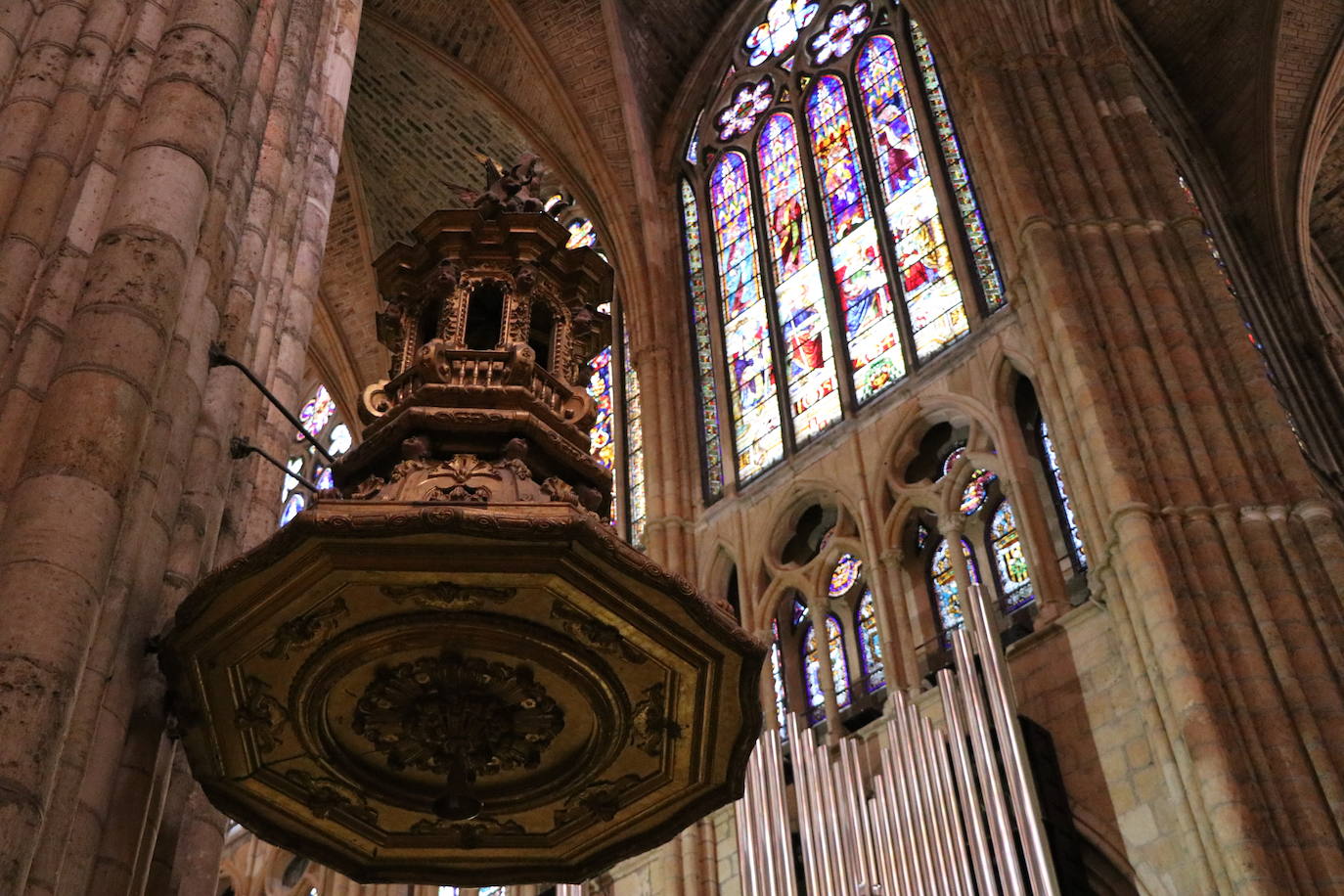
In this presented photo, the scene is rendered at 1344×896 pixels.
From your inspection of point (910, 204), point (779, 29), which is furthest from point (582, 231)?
point (910, 204)

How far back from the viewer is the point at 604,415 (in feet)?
54.3

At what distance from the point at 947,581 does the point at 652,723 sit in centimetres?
617

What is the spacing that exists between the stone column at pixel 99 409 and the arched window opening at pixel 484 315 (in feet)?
4.41

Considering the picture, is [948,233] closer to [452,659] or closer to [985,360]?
[985,360]

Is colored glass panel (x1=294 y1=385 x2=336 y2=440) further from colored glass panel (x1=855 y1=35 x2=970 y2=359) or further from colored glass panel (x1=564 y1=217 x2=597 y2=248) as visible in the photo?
colored glass panel (x1=855 y1=35 x2=970 y2=359)

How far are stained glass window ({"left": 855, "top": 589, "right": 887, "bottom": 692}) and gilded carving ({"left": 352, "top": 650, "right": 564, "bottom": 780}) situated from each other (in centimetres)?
609

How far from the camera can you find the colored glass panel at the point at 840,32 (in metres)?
15.9

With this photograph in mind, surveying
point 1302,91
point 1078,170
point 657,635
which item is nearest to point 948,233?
point 1078,170

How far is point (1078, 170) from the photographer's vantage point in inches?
469

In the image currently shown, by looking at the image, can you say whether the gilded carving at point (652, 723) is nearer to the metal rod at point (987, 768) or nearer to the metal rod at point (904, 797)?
the metal rod at point (987, 768)

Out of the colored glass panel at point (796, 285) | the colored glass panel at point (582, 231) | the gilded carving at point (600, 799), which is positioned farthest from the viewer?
the colored glass panel at point (582, 231)

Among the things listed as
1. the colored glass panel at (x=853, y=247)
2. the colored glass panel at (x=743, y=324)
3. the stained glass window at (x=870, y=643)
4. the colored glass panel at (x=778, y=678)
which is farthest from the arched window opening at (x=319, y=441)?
the stained glass window at (x=870, y=643)

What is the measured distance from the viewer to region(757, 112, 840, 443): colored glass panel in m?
13.4

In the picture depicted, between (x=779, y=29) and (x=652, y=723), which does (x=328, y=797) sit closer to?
(x=652, y=723)
